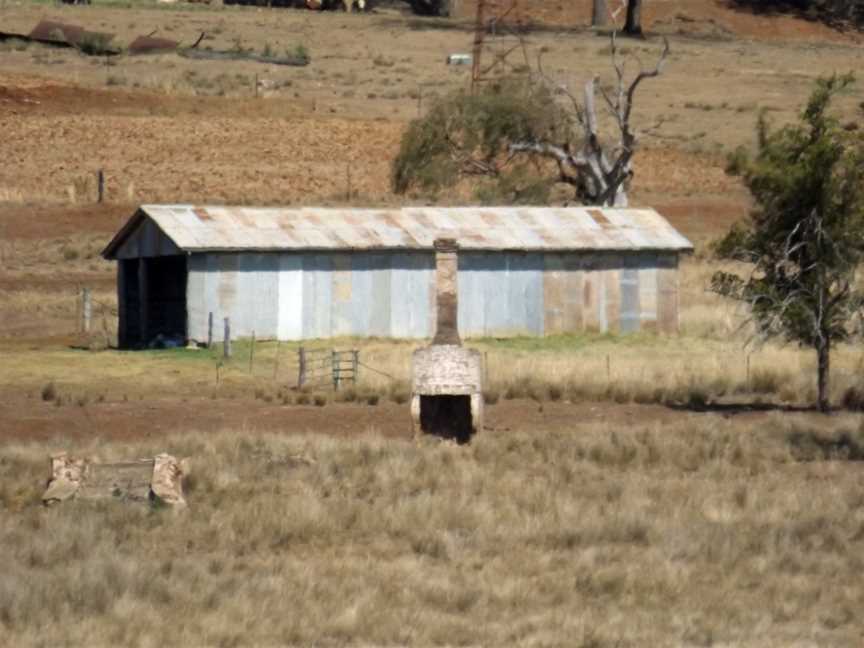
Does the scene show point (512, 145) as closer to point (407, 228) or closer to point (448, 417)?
point (407, 228)

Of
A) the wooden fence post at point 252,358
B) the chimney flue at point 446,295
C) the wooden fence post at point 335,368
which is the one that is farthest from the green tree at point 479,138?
the chimney flue at point 446,295

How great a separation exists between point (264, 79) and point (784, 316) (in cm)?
4779

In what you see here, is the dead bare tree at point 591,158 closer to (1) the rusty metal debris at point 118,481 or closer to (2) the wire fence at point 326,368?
(2) the wire fence at point 326,368

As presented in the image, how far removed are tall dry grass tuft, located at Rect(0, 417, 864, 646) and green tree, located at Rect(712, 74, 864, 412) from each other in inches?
170

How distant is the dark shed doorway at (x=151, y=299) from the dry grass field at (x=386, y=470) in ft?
2.49

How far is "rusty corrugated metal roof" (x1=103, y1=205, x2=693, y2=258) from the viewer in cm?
4191

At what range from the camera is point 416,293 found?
43188 mm

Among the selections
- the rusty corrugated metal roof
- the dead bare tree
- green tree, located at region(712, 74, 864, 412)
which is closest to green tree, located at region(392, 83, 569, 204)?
the dead bare tree

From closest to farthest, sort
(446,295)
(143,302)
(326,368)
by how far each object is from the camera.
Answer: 1. (446,295)
2. (326,368)
3. (143,302)

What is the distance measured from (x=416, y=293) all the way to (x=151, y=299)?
20.4 ft

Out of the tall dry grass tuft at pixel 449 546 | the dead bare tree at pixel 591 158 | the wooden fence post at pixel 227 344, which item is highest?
the dead bare tree at pixel 591 158

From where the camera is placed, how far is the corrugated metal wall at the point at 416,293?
136 ft

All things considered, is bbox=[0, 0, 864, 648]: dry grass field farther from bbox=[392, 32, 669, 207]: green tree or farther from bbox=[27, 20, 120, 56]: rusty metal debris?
bbox=[27, 20, 120, 56]: rusty metal debris

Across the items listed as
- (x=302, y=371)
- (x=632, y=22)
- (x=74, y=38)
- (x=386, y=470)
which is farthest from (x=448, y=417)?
(x=632, y=22)
